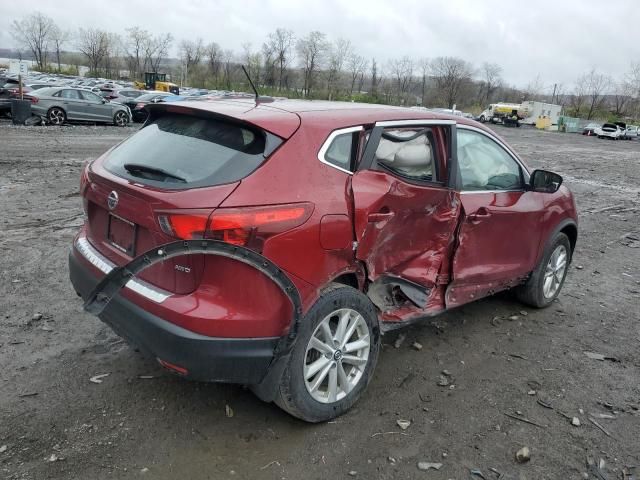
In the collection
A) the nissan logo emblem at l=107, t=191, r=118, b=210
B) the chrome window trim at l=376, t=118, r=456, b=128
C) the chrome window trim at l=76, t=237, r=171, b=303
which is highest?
the chrome window trim at l=376, t=118, r=456, b=128

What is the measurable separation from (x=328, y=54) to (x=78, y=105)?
69.9 meters

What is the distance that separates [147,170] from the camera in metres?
2.92

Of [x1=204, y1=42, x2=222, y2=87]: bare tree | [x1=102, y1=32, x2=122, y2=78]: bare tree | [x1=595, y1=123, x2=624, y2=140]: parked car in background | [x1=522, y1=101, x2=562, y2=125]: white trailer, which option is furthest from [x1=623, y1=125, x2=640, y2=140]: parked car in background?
[x1=102, y1=32, x2=122, y2=78]: bare tree

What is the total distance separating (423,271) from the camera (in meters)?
3.73

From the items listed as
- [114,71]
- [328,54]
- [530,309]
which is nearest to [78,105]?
[530,309]

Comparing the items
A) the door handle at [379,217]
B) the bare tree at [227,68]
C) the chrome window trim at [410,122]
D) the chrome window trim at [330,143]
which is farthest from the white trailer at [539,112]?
the chrome window trim at [330,143]

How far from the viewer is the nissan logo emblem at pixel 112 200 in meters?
2.93

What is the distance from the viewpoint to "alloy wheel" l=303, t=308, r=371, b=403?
3.03m

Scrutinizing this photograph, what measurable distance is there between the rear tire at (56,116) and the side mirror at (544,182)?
1945 centimetres

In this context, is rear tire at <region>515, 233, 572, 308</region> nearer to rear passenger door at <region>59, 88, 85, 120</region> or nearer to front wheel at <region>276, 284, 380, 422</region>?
front wheel at <region>276, 284, 380, 422</region>

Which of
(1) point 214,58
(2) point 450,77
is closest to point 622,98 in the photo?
(2) point 450,77

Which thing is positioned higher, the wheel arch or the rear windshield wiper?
the rear windshield wiper

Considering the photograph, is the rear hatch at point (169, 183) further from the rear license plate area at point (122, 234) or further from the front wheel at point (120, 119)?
the front wheel at point (120, 119)

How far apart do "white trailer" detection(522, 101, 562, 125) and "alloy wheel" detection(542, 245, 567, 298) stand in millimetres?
66316
